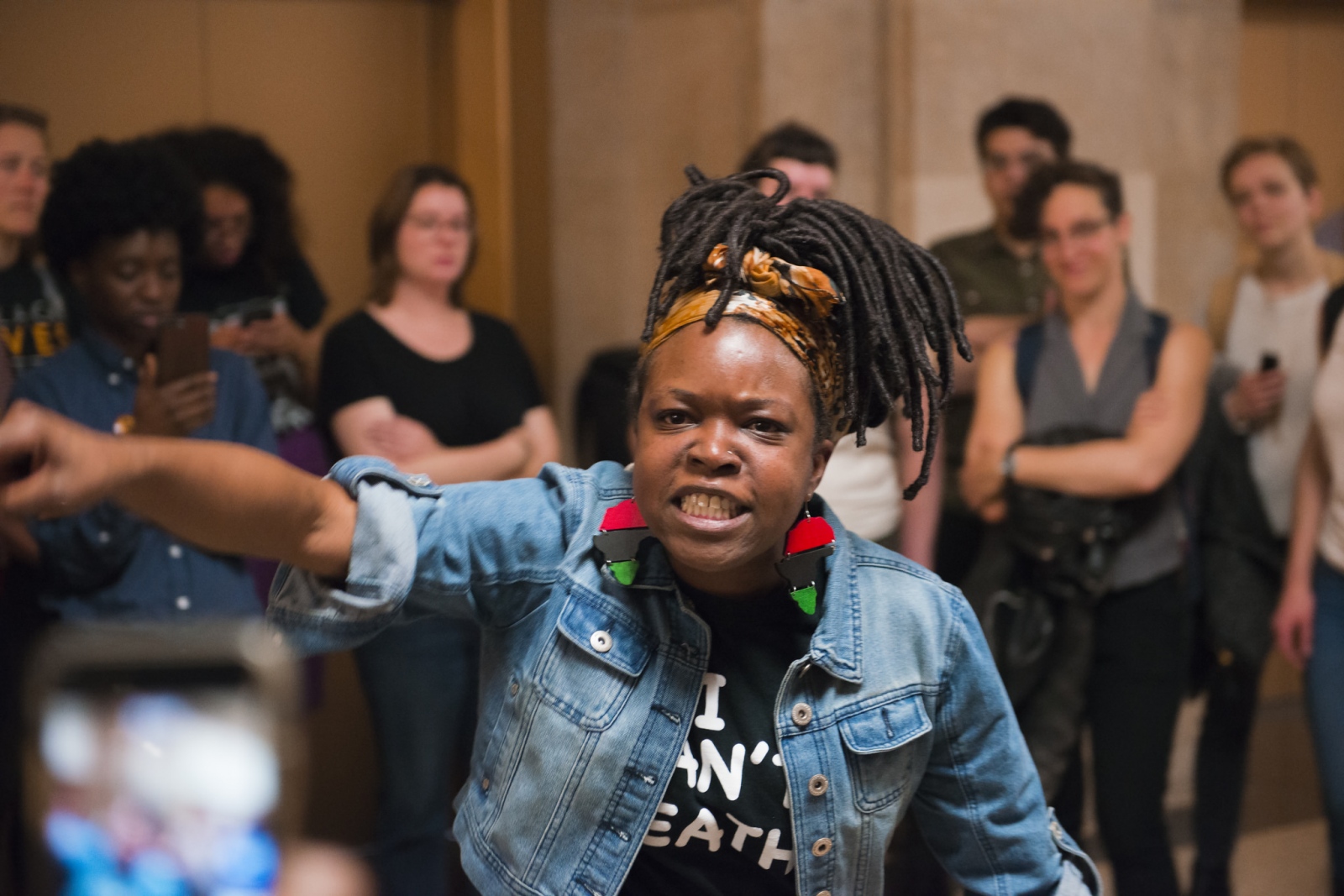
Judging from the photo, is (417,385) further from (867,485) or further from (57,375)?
(867,485)

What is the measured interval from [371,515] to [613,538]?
11.7 inches

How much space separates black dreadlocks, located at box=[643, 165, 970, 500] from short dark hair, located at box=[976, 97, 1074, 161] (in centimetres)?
211

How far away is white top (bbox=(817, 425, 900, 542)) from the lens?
2.82 metres

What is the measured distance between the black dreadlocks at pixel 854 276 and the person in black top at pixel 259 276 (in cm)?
174

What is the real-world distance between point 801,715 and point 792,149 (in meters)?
1.82

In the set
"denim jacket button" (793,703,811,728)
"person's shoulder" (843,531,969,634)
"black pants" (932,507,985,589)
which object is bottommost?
"black pants" (932,507,985,589)

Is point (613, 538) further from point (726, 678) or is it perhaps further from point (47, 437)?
point (47, 437)

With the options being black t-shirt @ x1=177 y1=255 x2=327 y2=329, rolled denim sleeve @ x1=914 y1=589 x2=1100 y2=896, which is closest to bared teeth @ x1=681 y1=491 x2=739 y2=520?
rolled denim sleeve @ x1=914 y1=589 x2=1100 y2=896

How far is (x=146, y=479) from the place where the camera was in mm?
1165

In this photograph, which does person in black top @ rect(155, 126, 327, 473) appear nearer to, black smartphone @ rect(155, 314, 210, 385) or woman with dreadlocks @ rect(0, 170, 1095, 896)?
black smartphone @ rect(155, 314, 210, 385)

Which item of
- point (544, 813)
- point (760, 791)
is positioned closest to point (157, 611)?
point (544, 813)

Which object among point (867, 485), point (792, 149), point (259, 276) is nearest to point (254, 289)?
point (259, 276)

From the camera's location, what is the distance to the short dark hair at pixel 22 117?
9.36 ft

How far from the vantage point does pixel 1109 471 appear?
9.50ft
